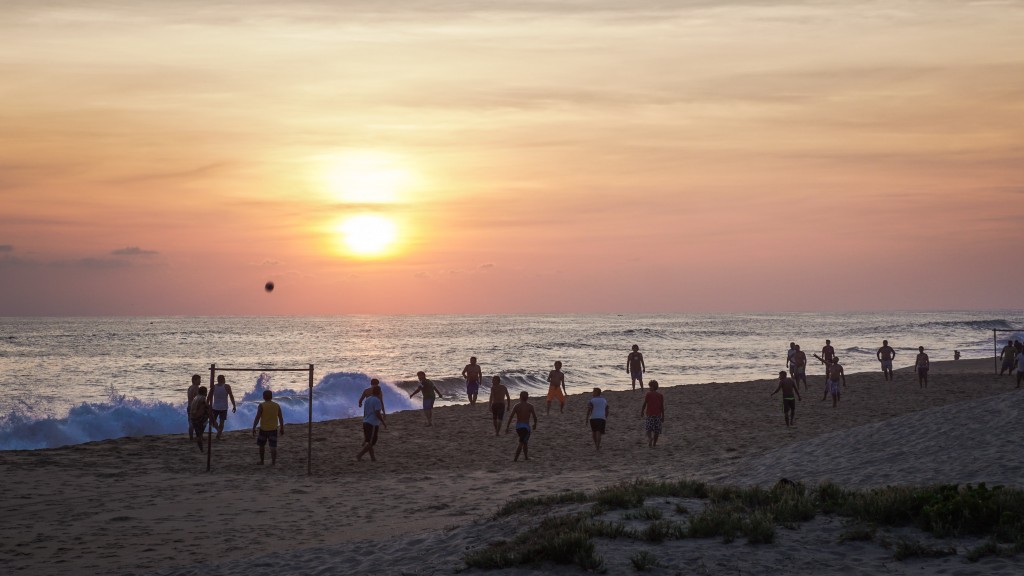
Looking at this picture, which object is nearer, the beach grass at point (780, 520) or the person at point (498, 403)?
the beach grass at point (780, 520)

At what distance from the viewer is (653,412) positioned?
18.8 metres

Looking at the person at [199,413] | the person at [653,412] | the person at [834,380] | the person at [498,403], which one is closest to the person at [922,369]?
the person at [834,380]

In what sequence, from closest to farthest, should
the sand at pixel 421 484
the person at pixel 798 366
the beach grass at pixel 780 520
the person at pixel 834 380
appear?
the beach grass at pixel 780 520, the sand at pixel 421 484, the person at pixel 834 380, the person at pixel 798 366

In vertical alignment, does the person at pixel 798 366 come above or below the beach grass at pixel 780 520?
→ above

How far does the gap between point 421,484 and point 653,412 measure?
6.13 m

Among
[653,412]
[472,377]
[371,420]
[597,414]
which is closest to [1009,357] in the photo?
[653,412]

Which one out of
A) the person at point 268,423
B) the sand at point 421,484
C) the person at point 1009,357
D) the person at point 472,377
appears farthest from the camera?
the person at point 1009,357

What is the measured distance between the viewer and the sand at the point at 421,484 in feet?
29.8

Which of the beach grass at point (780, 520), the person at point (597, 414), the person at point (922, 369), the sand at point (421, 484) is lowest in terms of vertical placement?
the sand at point (421, 484)

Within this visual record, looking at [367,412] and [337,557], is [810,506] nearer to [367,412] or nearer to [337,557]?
[337,557]

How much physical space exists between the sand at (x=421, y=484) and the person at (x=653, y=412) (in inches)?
14.4

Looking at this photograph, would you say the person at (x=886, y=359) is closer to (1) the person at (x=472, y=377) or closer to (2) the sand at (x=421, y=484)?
(2) the sand at (x=421, y=484)

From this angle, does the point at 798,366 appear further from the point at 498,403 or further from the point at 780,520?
the point at 780,520

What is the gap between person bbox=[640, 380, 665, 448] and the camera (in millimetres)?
18719
